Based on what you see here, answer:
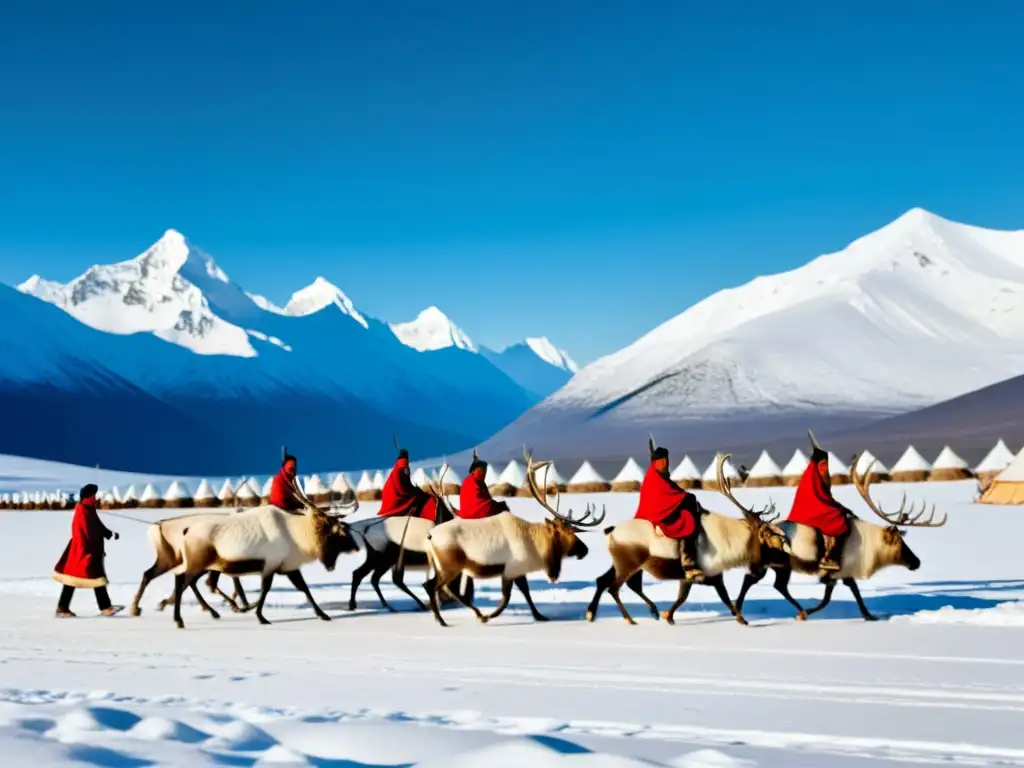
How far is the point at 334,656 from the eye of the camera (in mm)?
11234

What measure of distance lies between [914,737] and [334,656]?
5750mm

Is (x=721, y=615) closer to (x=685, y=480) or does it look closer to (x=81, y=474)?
(x=685, y=480)

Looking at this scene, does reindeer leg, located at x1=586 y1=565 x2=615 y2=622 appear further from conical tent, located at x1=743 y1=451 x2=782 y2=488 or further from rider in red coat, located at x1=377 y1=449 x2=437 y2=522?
conical tent, located at x1=743 y1=451 x2=782 y2=488

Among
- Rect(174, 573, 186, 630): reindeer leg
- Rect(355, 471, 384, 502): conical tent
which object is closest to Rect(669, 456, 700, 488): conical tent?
Rect(355, 471, 384, 502): conical tent

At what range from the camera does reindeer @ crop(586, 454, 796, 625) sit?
1335cm

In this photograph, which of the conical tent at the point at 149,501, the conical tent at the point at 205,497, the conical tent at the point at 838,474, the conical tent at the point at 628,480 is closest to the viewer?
the conical tent at the point at 838,474

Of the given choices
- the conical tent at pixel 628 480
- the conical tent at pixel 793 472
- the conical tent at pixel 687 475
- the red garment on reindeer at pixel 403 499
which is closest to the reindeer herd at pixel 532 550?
the red garment on reindeer at pixel 403 499

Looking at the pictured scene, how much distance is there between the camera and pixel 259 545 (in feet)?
47.3

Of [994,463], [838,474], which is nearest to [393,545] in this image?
[838,474]

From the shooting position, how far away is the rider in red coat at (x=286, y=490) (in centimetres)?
1659

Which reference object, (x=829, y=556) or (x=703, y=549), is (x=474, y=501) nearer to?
(x=703, y=549)

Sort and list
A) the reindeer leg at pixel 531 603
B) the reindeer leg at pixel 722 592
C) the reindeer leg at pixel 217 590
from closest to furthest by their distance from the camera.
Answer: the reindeer leg at pixel 722 592
the reindeer leg at pixel 531 603
the reindeer leg at pixel 217 590

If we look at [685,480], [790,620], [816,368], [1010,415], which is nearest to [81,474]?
[685,480]

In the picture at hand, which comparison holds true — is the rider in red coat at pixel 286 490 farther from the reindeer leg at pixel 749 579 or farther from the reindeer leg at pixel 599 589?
the reindeer leg at pixel 749 579
